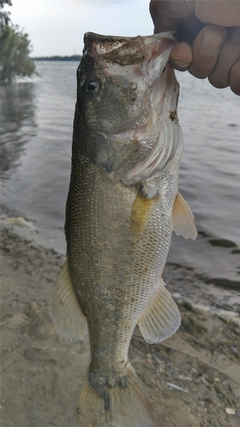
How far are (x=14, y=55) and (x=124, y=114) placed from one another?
5119 centimetres

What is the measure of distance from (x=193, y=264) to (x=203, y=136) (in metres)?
9.75

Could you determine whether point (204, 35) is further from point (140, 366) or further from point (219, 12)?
point (140, 366)

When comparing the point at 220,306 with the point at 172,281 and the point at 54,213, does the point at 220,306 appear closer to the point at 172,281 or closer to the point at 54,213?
the point at 172,281

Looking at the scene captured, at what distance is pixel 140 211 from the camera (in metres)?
2.19

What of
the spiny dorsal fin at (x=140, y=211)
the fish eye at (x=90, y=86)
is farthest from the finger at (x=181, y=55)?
the spiny dorsal fin at (x=140, y=211)

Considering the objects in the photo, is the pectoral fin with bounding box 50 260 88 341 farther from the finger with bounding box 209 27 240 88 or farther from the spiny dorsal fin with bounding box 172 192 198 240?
the finger with bounding box 209 27 240 88

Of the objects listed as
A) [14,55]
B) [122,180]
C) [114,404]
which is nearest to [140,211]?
[122,180]

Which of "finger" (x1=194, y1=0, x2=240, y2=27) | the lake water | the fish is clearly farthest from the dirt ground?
"finger" (x1=194, y1=0, x2=240, y2=27)

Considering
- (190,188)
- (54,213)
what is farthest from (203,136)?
(54,213)

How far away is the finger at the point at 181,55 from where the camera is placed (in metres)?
2.05

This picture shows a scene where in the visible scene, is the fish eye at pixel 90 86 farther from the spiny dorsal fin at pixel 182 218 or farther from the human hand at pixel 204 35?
the spiny dorsal fin at pixel 182 218

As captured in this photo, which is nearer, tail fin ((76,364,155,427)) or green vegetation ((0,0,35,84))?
tail fin ((76,364,155,427))

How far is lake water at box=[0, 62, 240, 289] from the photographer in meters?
→ 6.69

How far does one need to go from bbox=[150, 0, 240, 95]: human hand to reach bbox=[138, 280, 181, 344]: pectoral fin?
4.04 feet
